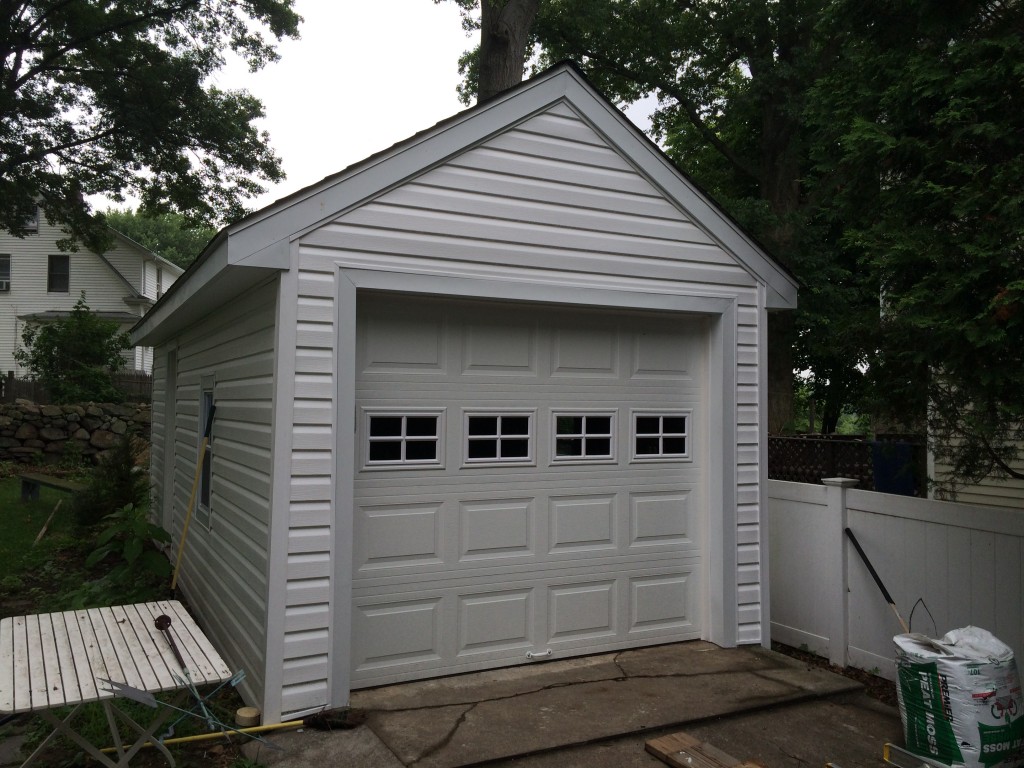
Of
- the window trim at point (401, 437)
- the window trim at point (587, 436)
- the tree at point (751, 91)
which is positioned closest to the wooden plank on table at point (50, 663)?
the window trim at point (401, 437)

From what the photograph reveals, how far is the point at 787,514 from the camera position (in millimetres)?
6066

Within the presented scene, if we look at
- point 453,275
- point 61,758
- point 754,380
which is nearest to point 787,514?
point 754,380

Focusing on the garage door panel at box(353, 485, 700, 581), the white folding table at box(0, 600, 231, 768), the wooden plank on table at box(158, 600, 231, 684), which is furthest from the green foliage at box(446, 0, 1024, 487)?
the white folding table at box(0, 600, 231, 768)

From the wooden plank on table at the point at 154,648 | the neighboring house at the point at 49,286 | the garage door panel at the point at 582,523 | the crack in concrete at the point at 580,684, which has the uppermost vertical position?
the neighboring house at the point at 49,286

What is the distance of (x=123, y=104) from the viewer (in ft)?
55.0

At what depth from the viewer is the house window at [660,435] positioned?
5.78 m

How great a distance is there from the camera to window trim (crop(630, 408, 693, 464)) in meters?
5.75

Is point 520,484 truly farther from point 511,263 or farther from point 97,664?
point 97,664

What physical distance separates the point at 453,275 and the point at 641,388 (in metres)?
A: 1.73

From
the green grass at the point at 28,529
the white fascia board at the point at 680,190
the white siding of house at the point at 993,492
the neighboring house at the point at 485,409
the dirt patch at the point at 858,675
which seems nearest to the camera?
the neighboring house at the point at 485,409

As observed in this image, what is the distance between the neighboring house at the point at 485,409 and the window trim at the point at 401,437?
0.05 feet

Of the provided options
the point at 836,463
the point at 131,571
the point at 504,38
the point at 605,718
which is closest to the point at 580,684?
the point at 605,718

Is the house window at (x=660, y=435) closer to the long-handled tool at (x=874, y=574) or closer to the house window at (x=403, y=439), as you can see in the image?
the long-handled tool at (x=874, y=574)

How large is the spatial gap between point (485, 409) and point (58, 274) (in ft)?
88.2
